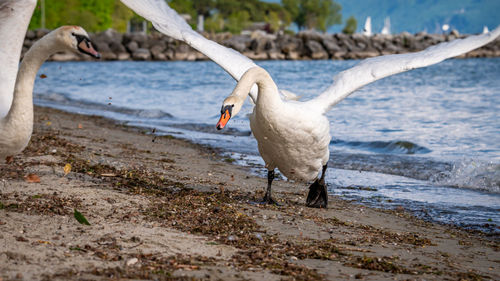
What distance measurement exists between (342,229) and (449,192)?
310 cm

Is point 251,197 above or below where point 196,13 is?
below

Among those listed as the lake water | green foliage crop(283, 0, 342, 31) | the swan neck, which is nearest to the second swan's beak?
the swan neck

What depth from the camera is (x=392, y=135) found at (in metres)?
13.3

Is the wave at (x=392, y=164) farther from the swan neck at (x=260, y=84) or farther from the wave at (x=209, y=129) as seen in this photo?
the swan neck at (x=260, y=84)

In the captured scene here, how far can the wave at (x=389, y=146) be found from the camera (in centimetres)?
1172

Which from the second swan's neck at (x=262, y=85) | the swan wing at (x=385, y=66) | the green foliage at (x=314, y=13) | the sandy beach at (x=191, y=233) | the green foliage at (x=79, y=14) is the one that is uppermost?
the green foliage at (x=314, y=13)

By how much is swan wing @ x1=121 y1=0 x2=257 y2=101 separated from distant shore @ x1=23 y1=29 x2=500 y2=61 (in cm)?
5241

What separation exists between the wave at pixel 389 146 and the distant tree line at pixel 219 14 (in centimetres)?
6265

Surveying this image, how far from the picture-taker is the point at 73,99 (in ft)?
73.8

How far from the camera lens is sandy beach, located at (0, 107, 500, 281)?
13.1 ft

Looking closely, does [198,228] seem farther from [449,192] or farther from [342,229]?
[449,192]

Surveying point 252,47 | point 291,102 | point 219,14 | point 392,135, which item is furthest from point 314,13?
point 291,102

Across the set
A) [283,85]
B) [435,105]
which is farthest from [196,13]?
[435,105]

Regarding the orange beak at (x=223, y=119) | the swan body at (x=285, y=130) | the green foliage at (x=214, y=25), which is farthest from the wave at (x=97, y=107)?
the green foliage at (x=214, y=25)
